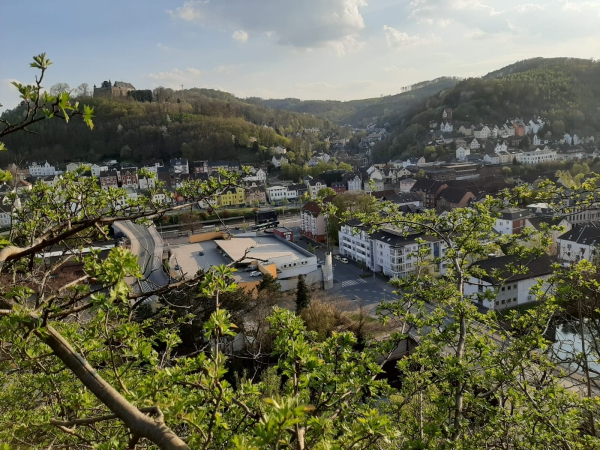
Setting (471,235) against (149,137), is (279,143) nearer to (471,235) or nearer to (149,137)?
(149,137)

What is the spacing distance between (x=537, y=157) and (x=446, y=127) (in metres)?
19.3

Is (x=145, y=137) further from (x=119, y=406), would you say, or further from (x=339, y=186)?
(x=119, y=406)

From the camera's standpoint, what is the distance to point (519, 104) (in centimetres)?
7119

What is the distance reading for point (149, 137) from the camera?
63.8m

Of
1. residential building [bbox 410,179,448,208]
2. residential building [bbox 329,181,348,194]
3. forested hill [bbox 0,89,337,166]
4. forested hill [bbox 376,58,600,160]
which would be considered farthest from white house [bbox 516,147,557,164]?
forested hill [bbox 0,89,337,166]

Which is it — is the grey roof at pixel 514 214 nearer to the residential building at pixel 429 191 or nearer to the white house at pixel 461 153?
the residential building at pixel 429 191

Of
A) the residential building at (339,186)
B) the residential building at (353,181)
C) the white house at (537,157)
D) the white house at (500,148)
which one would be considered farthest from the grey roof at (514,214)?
the white house at (500,148)

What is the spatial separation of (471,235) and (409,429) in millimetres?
1968

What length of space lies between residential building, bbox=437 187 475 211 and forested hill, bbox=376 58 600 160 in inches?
1030

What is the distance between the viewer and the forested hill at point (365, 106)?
5477 inches

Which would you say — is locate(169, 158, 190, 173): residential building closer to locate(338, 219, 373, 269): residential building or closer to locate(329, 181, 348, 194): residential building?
locate(329, 181, 348, 194): residential building

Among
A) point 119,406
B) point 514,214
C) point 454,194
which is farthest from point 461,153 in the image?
point 119,406

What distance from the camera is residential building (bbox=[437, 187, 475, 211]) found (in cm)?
3414

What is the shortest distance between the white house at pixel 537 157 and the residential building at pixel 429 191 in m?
19.9
